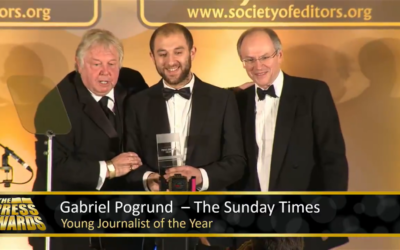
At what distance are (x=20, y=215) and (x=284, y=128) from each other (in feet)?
5.44

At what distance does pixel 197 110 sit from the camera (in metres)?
4.21

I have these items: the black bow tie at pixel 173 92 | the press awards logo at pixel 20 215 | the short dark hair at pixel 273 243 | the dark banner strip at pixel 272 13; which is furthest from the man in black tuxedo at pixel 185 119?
the press awards logo at pixel 20 215

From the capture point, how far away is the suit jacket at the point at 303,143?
4.21 metres

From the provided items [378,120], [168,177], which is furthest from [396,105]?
[168,177]

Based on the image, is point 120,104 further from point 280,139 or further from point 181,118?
point 280,139

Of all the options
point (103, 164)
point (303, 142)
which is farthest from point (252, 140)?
point (103, 164)

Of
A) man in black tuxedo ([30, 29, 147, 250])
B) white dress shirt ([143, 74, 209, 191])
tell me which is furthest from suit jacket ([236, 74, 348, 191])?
man in black tuxedo ([30, 29, 147, 250])

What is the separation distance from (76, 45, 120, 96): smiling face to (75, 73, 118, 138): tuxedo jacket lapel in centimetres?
3

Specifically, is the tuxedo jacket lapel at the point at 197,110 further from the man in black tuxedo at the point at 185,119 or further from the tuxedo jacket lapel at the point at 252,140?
the tuxedo jacket lapel at the point at 252,140

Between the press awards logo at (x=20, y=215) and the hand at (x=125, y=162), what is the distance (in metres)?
0.54

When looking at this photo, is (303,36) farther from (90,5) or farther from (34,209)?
(34,209)

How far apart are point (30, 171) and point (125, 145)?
0.59 metres

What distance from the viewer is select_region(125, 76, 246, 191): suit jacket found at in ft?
13.7

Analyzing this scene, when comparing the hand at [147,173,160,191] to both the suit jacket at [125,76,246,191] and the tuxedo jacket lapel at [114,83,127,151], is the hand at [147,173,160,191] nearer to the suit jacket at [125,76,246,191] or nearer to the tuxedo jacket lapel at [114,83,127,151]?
the suit jacket at [125,76,246,191]
